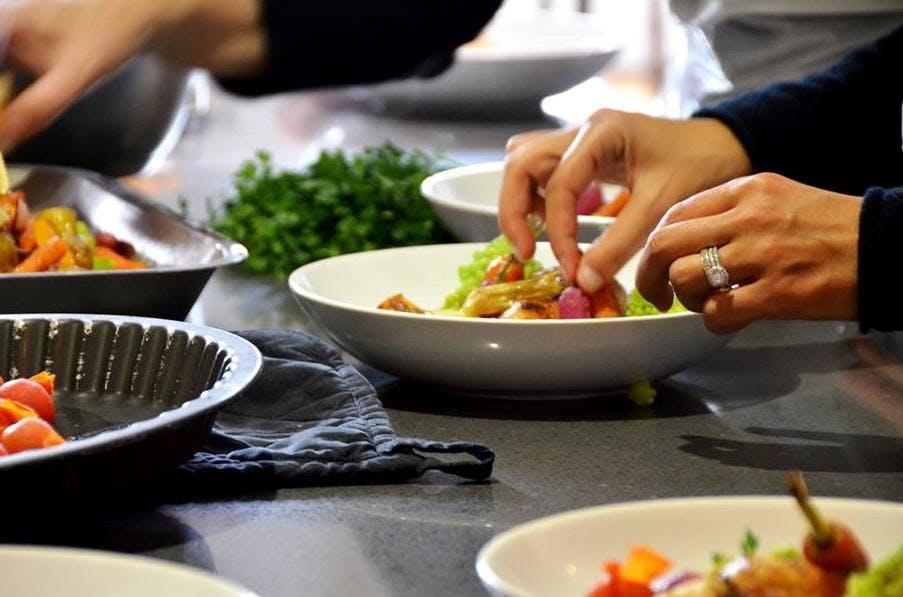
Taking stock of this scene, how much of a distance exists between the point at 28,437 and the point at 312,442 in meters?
0.30

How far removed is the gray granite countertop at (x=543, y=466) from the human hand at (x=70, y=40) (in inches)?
18.7

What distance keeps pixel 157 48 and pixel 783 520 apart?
1.84 m

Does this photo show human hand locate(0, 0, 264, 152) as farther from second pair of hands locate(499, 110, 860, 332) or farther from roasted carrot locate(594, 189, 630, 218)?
second pair of hands locate(499, 110, 860, 332)

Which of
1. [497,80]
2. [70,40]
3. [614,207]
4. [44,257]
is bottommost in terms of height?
[497,80]

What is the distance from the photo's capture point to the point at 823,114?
7.06ft

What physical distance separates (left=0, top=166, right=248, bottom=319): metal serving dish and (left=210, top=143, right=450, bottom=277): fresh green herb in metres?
0.21

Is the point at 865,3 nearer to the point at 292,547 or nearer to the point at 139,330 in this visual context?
the point at 139,330

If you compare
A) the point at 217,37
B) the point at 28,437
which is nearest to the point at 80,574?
the point at 28,437

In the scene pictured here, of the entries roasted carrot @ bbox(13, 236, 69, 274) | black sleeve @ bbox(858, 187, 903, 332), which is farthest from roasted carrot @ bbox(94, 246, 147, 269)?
black sleeve @ bbox(858, 187, 903, 332)

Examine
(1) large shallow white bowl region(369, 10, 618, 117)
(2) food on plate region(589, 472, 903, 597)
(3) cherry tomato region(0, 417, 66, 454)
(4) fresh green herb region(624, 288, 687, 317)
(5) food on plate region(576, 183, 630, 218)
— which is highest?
(2) food on plate region(589, 472, 903, 597)

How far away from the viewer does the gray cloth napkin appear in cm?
139

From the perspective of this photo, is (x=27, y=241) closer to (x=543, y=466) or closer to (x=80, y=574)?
(x=543, y=466)

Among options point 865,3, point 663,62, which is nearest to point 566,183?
point 865,3

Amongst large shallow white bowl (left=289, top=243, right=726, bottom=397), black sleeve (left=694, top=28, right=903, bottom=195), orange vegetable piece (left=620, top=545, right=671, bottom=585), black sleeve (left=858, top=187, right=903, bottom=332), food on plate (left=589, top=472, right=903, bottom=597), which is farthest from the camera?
black sleeve (left=694, top=28, right=903, bottom=195)
